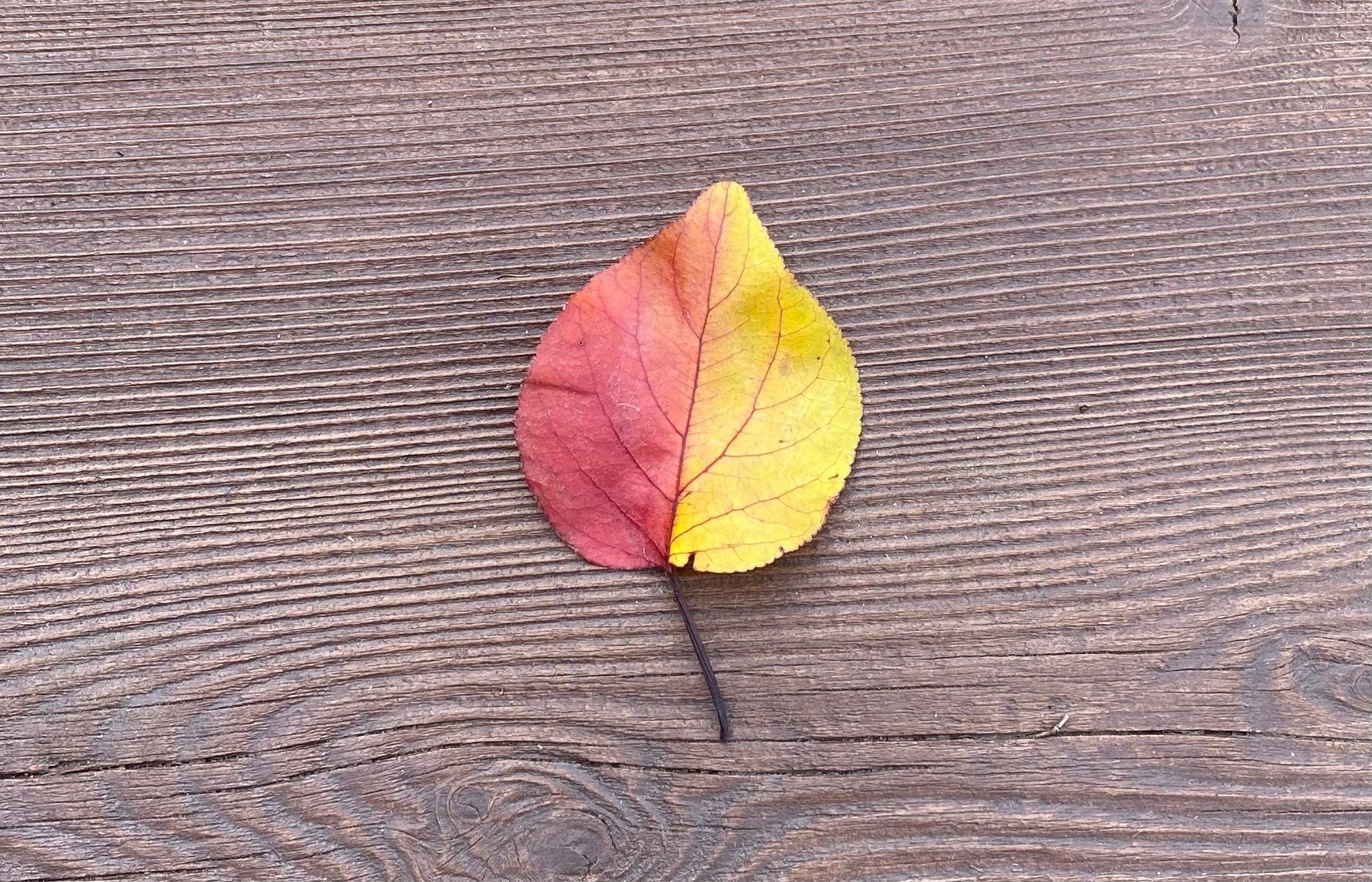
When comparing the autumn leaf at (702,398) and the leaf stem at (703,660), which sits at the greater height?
the autumn leaf at (702,398)

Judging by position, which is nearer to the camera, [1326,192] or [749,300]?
[749,300]

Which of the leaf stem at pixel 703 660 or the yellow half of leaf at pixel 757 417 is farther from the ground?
the yellow half of leaf at pixel 757 417

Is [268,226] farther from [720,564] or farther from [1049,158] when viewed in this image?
[1049,158]

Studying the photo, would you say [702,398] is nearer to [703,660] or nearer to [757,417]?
[757,417]

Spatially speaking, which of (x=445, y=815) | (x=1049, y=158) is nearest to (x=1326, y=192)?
(x=1049, y=158)
